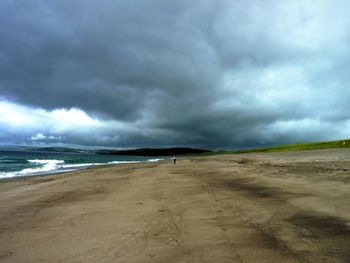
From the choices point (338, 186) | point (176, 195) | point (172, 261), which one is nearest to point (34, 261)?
point (172, 261)

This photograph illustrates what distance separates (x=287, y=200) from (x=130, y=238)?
6.06 m

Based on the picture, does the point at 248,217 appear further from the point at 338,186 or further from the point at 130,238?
the point at 338,186

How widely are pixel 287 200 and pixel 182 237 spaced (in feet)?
17.2

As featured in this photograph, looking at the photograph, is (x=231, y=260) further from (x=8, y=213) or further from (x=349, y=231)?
(x=8, y=213)

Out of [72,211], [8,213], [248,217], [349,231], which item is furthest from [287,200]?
[8,213]

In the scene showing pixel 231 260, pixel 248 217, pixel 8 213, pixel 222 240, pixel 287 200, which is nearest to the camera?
pixel 231 260

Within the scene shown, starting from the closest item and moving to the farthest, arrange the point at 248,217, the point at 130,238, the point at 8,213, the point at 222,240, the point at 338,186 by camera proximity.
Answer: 1. the point at 222,240
2. the point at 130,238
3. the point at 248,217
4. the point at 8,213
5. the point at 338,186

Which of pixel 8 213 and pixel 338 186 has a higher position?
pixel 338 186

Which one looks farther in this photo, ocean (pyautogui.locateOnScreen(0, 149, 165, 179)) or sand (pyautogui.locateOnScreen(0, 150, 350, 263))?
ocean (pyautogui.locateOnScreen(0, 149, 165, 179))

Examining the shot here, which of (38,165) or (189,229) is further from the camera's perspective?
(38,165)

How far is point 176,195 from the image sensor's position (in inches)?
516

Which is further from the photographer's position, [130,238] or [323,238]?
[130,238]

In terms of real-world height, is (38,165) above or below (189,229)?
below

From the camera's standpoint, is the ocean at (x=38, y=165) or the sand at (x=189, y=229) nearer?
the sand at (x=189, y=229)
